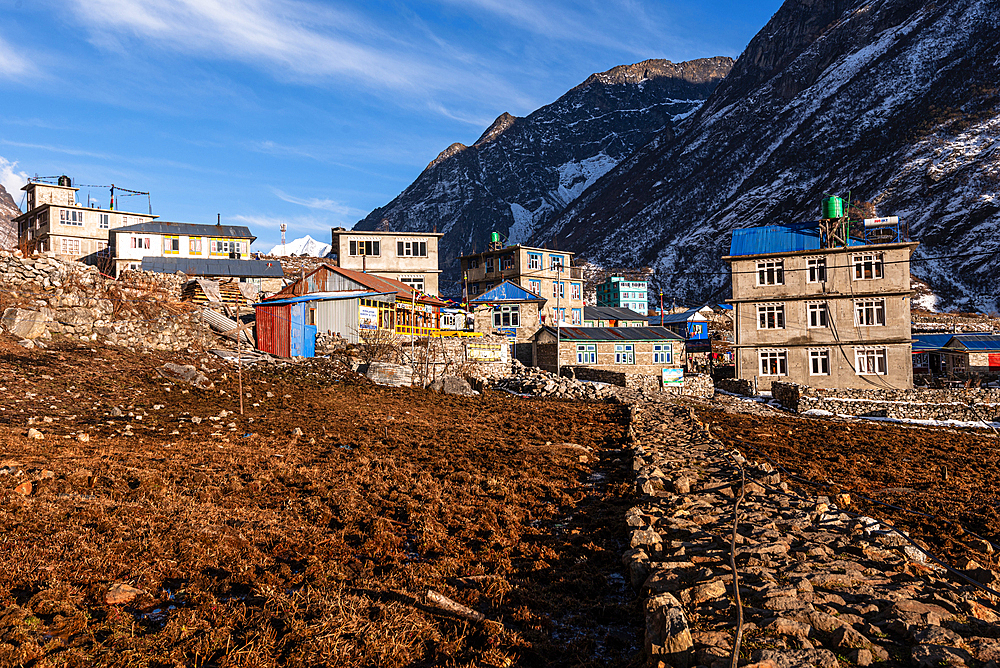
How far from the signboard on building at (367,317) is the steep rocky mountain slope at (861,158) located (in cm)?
7437

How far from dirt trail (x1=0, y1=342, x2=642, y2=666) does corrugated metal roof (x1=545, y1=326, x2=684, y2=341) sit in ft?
104

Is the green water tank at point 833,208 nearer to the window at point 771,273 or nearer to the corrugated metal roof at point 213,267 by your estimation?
the window at point 771,273

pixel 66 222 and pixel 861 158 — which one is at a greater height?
pixel 861 158

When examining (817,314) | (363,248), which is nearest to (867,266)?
(817,314)

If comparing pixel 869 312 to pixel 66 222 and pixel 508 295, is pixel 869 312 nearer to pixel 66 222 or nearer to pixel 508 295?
pixel 508 295

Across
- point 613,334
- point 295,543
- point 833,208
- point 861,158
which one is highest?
point 861,158

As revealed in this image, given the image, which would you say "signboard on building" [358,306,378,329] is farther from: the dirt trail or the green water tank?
the green water tank

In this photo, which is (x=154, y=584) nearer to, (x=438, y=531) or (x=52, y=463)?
(x=438, y=531)

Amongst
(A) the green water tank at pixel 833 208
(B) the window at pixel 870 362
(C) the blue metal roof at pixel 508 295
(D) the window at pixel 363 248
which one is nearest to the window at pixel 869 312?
(B) the window at pixel 870 362

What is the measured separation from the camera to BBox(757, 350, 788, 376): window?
43.4m

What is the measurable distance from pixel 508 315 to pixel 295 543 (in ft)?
168

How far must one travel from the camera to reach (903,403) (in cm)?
3591

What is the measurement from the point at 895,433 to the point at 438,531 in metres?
24.8

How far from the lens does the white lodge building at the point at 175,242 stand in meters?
62.8
